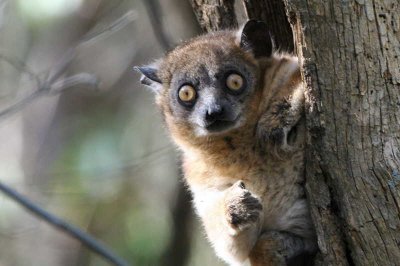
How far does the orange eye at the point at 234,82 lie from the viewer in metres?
5.00

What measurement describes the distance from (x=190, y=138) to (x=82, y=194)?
406 cm

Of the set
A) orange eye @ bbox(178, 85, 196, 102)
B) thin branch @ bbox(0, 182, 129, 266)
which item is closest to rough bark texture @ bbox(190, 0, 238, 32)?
orange eye @ bbox(178, 85, 196, 102)

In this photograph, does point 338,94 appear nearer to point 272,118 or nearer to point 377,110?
point 377,110

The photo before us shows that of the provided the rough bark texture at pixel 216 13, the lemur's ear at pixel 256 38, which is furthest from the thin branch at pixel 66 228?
the rough bark texture at pixel 216 13

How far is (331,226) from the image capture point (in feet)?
13.8

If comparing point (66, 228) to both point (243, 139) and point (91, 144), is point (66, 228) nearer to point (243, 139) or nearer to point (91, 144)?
point (243, 139)

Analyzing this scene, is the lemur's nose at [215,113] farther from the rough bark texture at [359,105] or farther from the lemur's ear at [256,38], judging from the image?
the rough bark texture at [359,105]

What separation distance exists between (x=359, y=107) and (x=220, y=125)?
111 centimetres

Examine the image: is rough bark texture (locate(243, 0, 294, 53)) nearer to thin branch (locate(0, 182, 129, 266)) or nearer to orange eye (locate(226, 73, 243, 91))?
orange eye (locate(226, 73, 243, 91))

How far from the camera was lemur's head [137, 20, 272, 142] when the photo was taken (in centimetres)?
492

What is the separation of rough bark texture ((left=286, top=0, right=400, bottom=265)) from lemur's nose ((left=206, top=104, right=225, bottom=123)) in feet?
2.71

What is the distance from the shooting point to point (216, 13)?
18.7ft

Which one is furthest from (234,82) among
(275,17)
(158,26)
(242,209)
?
(158,26)

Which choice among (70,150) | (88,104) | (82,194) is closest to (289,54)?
(82,194)
